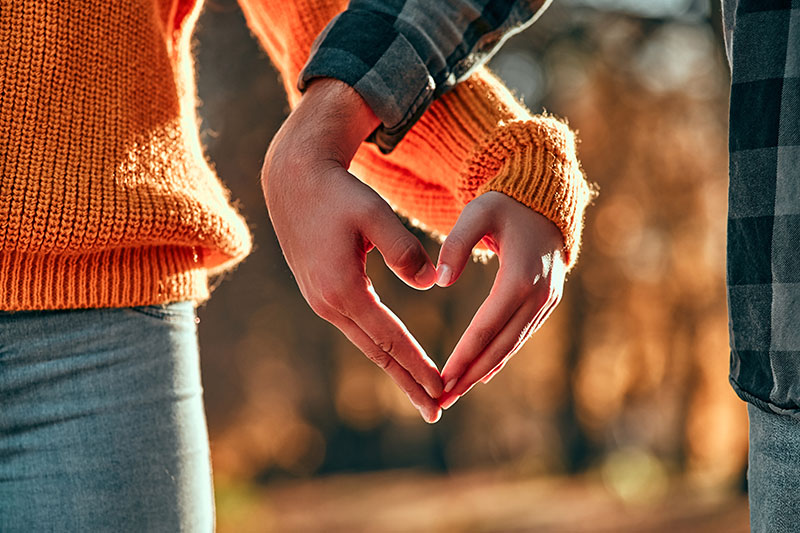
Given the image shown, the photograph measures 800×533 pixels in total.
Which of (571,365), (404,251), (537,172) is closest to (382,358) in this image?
(404,251)

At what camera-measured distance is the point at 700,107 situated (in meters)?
5.91

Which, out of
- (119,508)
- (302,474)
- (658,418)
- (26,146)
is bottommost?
(302,474)

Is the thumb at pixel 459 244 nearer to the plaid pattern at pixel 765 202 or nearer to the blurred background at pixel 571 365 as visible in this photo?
the plaid pattern at pixel 765 202

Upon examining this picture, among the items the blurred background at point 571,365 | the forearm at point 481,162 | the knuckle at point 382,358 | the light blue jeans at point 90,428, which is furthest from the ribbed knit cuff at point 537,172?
the blurred background at point 571,365

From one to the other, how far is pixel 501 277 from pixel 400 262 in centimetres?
11

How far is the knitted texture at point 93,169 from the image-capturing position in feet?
2.91

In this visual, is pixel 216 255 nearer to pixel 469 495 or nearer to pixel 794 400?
pixel 794 400

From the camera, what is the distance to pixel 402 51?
3.13ft

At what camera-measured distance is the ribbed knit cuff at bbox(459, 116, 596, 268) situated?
85cm

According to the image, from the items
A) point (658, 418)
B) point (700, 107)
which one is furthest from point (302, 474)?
point (700, 107)

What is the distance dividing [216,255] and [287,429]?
5110mm

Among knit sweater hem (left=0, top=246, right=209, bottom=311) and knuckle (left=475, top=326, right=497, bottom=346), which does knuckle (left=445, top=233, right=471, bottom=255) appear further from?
knit sweater hem (left=0, top=246, right=209, bottom=311)

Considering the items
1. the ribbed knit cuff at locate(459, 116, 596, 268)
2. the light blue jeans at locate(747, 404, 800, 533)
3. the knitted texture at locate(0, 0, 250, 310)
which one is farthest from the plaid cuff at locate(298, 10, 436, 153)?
the light blue jeans at locate(747, 404, 800, 533)

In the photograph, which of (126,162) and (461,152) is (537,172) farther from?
(126,162)
